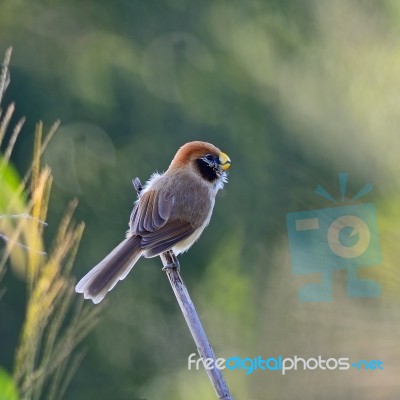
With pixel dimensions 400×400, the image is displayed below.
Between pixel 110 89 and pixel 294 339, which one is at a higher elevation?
pixel 110 89

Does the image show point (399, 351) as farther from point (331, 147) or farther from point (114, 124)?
point (114, 124)

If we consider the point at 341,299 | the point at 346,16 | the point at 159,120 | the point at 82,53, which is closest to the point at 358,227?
the point at 341,299

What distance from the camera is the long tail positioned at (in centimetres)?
237

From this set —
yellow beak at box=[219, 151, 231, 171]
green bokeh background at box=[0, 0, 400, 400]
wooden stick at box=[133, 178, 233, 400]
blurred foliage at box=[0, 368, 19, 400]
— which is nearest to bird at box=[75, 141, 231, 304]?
yellow beak at box=[219, 151, 231, 171]

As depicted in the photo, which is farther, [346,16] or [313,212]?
[346,16]

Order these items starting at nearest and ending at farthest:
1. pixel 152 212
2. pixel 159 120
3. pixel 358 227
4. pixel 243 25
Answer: pixel 152 212 → pixel 358 227 → pixel 159 120 → pixel 243 25

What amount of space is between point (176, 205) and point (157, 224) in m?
0.19

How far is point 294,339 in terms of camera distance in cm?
430

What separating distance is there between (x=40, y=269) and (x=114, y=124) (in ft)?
12.1

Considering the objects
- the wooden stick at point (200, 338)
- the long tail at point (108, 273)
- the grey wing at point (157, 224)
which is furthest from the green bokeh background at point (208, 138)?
the wooden stick at point (200, 338)

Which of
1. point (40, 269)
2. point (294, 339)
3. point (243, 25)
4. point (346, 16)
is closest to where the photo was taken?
point (40, 269)

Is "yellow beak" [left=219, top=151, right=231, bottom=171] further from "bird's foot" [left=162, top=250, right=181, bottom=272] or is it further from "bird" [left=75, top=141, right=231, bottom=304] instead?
"bird's foot" [left=162, top=250, right=181, bottom=272]

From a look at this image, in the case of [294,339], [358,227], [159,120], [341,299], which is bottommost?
[294,339]

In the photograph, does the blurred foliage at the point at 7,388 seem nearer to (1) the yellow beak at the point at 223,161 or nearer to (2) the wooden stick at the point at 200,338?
(2) the wooden stick at the point at 200,338
